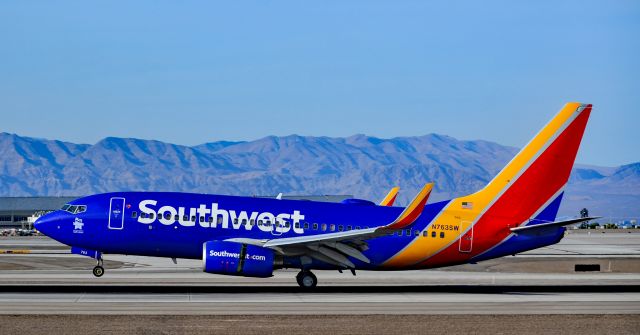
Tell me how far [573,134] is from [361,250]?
10.7m

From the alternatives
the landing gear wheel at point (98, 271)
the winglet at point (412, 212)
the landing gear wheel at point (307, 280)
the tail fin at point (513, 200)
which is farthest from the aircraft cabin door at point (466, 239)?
the landing gear wheel at point (98, 271)

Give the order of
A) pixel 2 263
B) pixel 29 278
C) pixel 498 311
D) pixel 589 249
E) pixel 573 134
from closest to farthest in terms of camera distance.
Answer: pixel 498 311 → pixel 573 134 → pixel 29 278 → pixel 2 263 → pixel 589 249

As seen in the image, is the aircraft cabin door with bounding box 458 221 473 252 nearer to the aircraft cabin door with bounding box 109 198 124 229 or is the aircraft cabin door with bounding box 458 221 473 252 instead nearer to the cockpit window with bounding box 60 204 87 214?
the aircraft cabin door with bounding box 109 198 124 229

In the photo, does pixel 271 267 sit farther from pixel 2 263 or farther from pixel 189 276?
pixel 2 263

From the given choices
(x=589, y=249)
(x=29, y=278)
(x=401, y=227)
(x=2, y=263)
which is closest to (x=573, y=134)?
(x=401, y=227)

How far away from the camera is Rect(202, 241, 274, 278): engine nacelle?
43.5 m

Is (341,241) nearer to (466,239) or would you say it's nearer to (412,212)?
(412,212)

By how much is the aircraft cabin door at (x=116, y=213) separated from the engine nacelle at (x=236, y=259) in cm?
402

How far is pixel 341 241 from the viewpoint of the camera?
45.2m

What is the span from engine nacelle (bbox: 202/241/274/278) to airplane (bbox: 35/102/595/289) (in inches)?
1.6

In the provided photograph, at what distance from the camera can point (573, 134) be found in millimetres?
46688

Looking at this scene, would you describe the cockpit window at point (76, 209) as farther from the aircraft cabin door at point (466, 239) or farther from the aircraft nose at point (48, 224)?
the aircraft cabin door at point (466, 239)

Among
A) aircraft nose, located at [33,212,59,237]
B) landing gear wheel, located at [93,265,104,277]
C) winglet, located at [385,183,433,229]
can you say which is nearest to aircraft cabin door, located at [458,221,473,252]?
winglet, located at [385,183,433,229]

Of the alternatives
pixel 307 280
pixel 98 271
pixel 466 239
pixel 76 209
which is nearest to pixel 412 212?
pixel 466 239
